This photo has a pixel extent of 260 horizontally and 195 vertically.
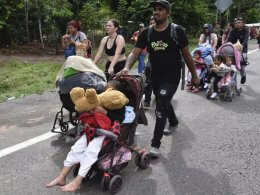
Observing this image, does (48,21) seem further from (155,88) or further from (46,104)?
(155,88)

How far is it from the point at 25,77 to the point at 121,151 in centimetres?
710

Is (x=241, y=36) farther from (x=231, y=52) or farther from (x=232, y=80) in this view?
(x=232, y=80)

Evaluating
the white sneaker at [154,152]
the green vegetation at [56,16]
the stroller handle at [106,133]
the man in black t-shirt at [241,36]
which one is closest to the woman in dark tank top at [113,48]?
the white sneaker at [154,152]

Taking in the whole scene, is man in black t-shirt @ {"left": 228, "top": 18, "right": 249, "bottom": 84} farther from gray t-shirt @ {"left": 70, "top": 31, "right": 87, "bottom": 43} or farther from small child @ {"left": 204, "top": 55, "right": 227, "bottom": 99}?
gray t-shirt @ {"left": 70, "top": 31, "right": 87, "bottom": 43}

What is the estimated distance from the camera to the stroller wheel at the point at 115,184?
4000 mm

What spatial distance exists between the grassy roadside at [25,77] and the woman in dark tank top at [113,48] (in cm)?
307

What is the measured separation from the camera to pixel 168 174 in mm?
4633

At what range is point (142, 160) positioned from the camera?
15.2ft

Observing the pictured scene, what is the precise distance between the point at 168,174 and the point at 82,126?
1209 millimetres

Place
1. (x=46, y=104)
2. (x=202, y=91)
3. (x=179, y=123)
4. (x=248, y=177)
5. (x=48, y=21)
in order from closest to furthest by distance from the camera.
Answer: (x=248, y=177) < (x=179, y=123) < (x=46, y=104) < (x=202, y=91) < (x=48, y=21)

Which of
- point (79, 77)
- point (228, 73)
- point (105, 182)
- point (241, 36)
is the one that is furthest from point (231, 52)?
point (105, 182)

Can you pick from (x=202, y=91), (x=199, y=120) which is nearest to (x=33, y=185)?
(x=199, y=120)

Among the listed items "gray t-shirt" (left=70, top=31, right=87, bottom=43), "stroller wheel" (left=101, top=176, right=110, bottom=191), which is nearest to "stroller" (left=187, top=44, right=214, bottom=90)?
"gray t-shirt" (left=70, top=31, right=87, bottom=43)

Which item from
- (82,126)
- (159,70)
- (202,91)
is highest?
(159,70)
